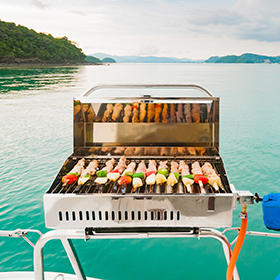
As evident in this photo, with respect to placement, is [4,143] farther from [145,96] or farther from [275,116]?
[275,116]

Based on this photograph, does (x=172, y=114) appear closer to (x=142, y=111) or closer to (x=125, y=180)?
(x=142, y=111)

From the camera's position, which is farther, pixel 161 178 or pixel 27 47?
pixel 27 47

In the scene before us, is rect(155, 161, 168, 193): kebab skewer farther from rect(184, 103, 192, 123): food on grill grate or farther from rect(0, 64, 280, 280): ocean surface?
rect(0, 64, 280, 280): ocean surface

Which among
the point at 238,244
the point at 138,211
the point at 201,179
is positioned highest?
the point at 201,179

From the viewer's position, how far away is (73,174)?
1921 millimetres

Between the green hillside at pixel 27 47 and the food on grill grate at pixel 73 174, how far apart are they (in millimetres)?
78514

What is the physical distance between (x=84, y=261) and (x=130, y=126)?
277 cm

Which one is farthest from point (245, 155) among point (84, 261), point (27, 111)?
point (27, 111)

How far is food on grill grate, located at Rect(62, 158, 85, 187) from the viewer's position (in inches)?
73.3

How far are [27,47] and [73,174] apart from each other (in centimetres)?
8600

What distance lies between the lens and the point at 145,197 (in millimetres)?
1568

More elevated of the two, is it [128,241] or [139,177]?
[139,177]

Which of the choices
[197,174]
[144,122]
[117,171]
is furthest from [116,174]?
[144,122]

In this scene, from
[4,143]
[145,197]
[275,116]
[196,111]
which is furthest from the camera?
[275,116]
